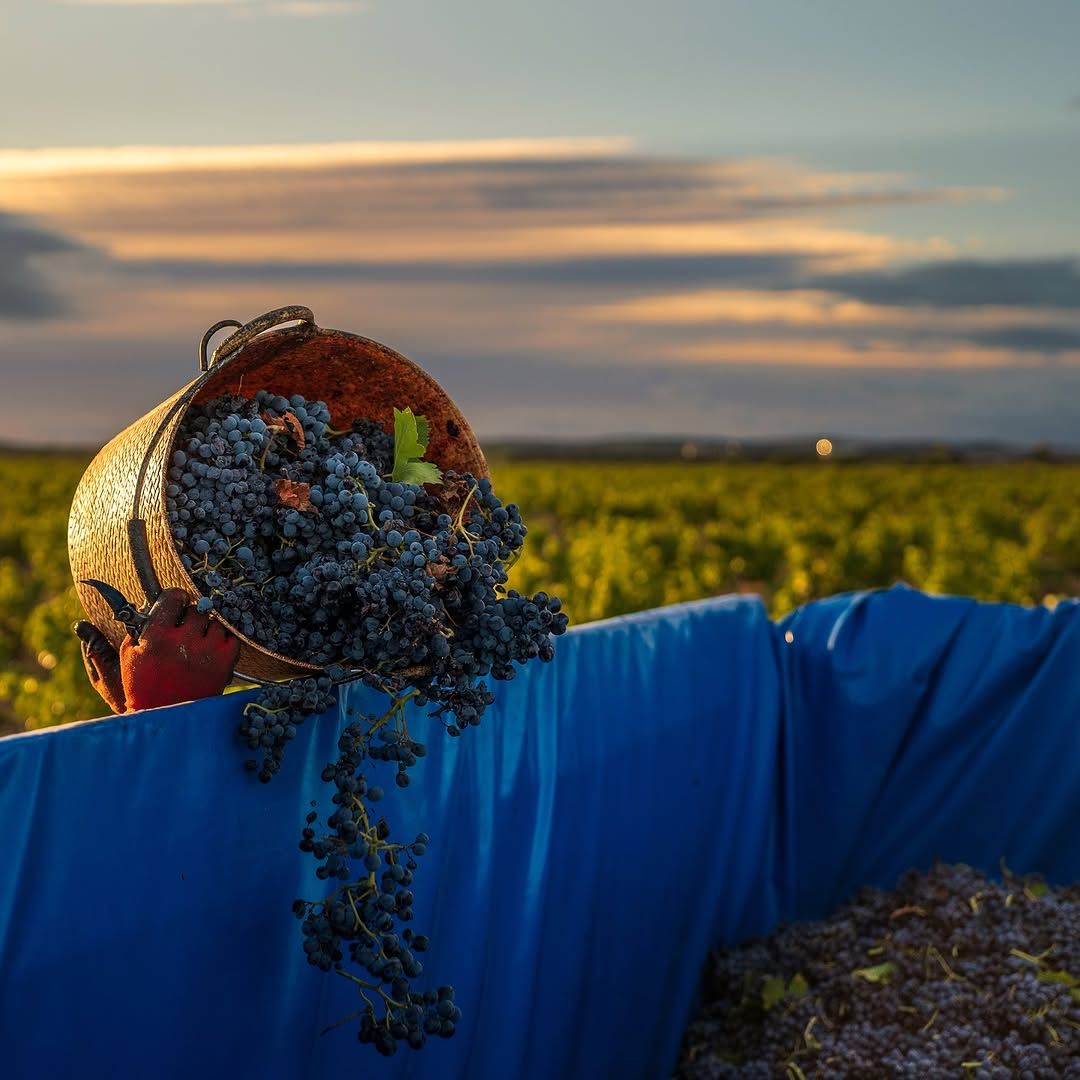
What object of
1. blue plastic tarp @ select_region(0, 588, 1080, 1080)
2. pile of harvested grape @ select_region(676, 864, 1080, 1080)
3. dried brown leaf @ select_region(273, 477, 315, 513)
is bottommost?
pile of harvested grape @ select_region(676, 864, 1080, 1080)

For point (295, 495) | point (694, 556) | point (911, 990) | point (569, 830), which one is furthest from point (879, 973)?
point (694, 556)

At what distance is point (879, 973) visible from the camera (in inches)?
121

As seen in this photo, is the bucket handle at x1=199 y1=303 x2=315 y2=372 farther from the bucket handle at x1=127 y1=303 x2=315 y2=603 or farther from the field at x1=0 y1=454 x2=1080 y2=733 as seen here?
the field at x1=0 y1=454 x2=1080 y2=733

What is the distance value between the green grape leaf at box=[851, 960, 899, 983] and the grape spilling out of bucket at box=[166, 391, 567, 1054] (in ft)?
4.87

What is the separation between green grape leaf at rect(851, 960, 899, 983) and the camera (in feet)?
10.1

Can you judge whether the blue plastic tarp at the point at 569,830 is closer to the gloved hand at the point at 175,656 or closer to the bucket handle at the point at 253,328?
the gloved hand at the point at 175,656

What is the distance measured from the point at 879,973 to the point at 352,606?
1858mm

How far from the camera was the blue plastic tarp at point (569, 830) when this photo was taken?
196cm

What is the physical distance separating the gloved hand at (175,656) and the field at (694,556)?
136 inches

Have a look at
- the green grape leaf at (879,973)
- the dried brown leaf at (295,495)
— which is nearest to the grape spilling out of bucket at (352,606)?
the dried brown leaf at (295,495)

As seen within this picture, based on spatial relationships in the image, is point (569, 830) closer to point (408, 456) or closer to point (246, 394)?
point (408, 456)

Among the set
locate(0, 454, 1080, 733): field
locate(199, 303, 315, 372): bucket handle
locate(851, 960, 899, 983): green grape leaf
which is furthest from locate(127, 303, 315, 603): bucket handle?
locate(0, 454, 1080, 733): field

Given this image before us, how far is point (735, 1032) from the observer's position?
3.13 m

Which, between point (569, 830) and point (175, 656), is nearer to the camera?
point (175, 656)
